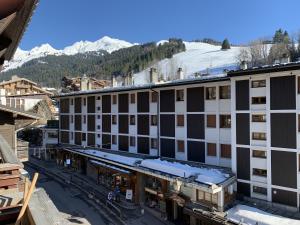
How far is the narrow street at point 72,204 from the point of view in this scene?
25616mm

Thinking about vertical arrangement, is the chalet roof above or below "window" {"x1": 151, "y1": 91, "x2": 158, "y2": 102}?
below

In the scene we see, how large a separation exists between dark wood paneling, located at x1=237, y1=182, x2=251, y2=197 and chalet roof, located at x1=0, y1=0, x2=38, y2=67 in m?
19.9

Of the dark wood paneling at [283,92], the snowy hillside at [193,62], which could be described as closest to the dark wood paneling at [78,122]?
the dark wood paneling at [283,92]

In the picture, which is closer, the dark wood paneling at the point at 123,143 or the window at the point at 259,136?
the window at the point at 259,136

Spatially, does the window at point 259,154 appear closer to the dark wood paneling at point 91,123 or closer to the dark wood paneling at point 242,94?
the dark wood paneling at point 242,94

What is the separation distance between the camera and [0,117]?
58.7 feet

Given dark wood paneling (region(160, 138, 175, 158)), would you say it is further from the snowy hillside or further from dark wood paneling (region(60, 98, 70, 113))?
the snowy hillside

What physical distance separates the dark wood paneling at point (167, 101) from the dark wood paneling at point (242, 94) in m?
7.38

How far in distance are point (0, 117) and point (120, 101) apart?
17.9m

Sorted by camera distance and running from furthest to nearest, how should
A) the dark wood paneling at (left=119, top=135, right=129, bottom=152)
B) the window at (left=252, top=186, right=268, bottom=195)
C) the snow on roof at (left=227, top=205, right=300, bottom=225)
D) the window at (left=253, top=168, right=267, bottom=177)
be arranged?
1. the dark wood paneling at (left=119, top=135, right=129, bottom=152)
2. the window at (left=253, top=168, right=267, bottom=177)
3. the window at (left=252, top=186, right=268, bottom=195)
4. the snow on roof at (left=227, top=205, right=300, bottom=225)

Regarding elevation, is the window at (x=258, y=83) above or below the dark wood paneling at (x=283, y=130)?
above

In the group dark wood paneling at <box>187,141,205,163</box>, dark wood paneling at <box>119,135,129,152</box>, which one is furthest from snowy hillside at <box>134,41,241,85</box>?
dark wood paneling at <box>187,141,205,163</box>

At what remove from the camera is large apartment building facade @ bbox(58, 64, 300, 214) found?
19719 mm

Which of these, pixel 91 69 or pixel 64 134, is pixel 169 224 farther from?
pixel 91 69
